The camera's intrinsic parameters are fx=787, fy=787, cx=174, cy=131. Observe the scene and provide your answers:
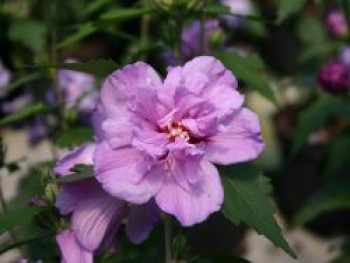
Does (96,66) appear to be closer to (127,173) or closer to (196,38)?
(127,173)

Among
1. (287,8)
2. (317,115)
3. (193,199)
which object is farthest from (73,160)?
(317,115)

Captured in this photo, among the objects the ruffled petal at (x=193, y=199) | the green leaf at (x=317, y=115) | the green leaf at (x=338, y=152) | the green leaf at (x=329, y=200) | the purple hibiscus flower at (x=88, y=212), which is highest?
the ruffled petal at (x=193, y=199)

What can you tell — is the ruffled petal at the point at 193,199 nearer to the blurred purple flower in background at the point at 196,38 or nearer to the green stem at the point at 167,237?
the green stem at the point at 167,237

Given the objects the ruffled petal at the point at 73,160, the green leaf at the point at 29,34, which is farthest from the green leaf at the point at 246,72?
the green leaf at the point at 29,34

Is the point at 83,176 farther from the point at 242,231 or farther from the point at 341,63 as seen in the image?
the point at 242,231

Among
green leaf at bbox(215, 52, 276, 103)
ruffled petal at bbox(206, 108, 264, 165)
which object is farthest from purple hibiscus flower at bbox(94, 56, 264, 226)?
green leaf at bbox(215, 52, 276, 103)
